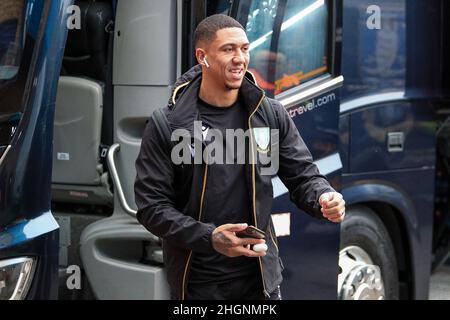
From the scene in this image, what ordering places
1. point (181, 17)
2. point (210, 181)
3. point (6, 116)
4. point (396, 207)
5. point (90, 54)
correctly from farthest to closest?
point (396, 207) < point (90, 54) < point (181, 17) < point (6, 116) < point (210, 181)

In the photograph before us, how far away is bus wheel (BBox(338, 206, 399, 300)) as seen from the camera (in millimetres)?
4949

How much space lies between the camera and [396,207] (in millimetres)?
5227

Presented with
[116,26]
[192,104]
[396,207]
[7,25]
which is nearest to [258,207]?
[192,104]

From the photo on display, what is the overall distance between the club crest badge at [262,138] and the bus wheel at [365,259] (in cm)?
191

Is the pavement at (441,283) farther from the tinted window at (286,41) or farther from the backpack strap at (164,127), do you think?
the backpack strap at (164,127)

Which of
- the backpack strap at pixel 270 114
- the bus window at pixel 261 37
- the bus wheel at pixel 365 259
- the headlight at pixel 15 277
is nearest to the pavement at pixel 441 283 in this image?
the bus wheel at pixel 365 259

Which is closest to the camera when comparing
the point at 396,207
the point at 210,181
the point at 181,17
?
the point at 210,181

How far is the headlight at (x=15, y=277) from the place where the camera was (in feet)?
11.2

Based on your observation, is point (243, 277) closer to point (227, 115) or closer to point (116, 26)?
point (227, 115)

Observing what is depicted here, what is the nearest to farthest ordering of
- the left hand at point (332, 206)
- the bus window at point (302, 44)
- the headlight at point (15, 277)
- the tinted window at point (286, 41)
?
the left hand at point (332, 206) < the headlight at point (15, 277) < the tinted window at point (286, 41) < the bus window at point (302, 44)

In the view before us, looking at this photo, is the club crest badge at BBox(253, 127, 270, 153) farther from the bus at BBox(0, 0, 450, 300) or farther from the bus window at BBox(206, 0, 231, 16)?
the bus window at BBox(206, 0, 231, 16)

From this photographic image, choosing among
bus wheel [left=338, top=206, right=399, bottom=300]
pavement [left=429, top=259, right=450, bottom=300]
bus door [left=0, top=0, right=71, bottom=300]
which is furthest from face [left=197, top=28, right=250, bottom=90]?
pavement [left=429, top=259, right=450, bottom=300]

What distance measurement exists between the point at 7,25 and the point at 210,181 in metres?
1.24

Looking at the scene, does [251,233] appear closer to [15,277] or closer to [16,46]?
[15,277]
